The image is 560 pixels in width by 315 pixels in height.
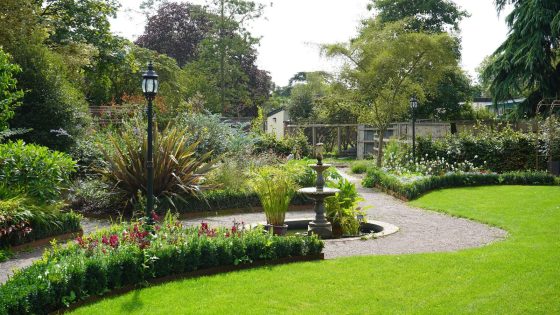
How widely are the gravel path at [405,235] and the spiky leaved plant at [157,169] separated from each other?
0.77m

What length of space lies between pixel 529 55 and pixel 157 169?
16571mm

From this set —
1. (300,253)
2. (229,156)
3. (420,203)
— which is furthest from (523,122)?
(300,253)

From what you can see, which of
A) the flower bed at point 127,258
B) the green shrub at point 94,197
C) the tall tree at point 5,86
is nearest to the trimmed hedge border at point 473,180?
the green shrub at point 94,197

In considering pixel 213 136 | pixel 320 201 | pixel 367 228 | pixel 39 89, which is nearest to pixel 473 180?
pixel 367 228

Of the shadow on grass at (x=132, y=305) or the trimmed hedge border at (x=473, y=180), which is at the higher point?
the trimmed hedge border at (x=473, y=180)

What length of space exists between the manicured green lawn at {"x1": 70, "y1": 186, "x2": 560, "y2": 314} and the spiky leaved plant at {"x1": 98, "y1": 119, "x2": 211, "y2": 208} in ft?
16.5

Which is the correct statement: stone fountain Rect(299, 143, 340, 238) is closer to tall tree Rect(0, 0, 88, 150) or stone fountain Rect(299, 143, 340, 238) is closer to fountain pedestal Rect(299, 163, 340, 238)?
fountain pedestal Rect(299, 163, 340, 238)

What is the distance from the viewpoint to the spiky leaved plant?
11.6 meters

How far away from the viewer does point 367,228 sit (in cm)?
1045

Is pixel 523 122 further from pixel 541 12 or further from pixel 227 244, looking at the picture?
pixel 227 244

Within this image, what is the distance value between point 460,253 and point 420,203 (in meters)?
5.63

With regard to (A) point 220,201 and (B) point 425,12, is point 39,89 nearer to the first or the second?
(A) point 220,201

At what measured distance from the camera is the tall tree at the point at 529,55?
886 inches

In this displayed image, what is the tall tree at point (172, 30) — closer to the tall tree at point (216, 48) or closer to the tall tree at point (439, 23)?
the tall tree at point (216, 48)
